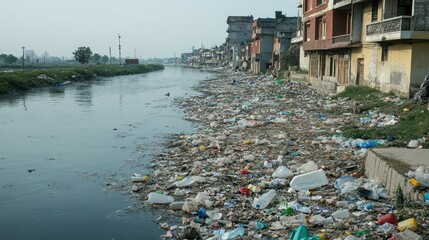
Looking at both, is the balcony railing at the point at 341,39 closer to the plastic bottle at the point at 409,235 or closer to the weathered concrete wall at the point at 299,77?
the weathered concrete wall at the point at 299,77

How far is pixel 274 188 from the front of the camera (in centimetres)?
700

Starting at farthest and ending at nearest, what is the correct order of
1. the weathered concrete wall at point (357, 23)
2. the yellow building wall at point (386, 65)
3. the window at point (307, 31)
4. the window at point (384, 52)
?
the window at point (307, 31)
the weathered concrete wall at point (357, 23)
the window at point (384, 52)
the yellow building wall at point (386, 65)

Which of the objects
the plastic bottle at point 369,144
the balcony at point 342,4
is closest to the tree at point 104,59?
the balcony at point 342,4

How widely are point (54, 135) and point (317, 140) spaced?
8.48 m

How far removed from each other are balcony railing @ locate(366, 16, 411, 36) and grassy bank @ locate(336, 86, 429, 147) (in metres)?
2.43

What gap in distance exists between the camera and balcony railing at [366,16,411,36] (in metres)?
14.2

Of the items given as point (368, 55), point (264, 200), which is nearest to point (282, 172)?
point (264, 200)

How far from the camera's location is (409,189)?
5.68 meters

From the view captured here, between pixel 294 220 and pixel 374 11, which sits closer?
pixel 294 220

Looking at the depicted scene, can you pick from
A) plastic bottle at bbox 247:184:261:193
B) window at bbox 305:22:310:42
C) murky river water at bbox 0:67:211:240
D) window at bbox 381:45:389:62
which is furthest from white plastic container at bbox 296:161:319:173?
window at bbox 305:22:310:42

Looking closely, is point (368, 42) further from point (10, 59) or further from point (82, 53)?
point (10, 59)

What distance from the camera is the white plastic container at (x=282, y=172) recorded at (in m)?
7.50

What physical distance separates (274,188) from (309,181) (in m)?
0.59

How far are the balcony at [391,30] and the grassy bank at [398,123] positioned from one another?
7.12 feet
